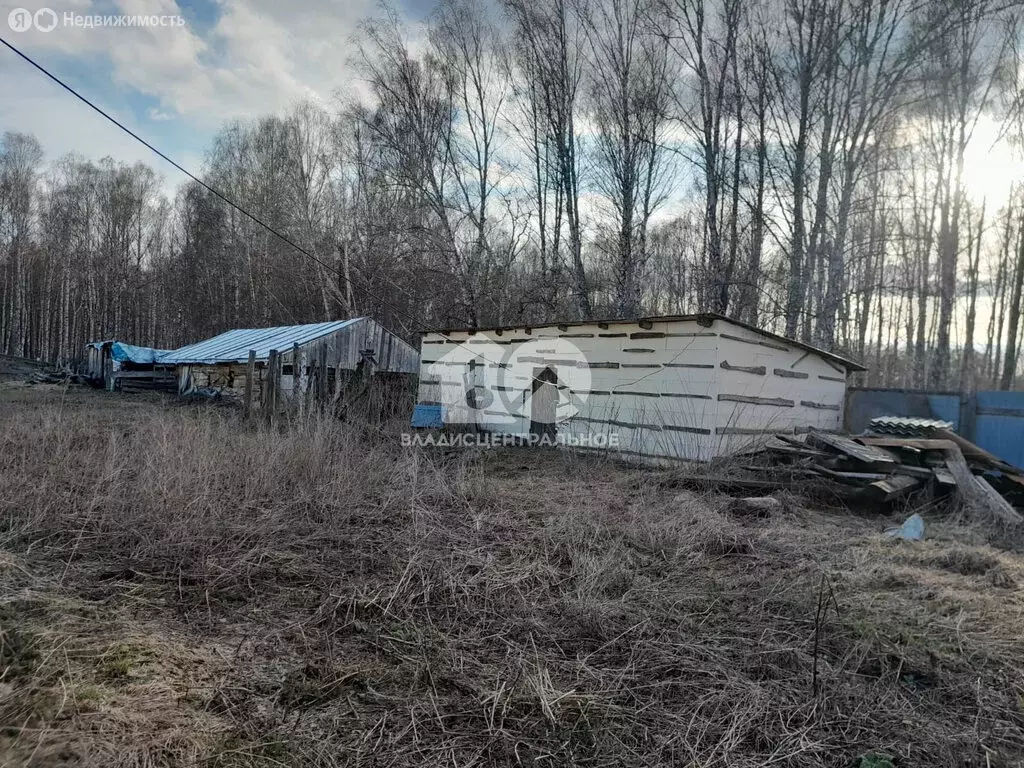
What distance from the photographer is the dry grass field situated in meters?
2.08

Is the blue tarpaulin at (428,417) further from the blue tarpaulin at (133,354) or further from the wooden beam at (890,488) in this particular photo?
the blue tarpaulin at (133,354)

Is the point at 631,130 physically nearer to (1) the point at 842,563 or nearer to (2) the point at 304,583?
(1) the point at 842,563

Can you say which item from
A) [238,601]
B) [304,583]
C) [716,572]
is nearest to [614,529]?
[716,572]

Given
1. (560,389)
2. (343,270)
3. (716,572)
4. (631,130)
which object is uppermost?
(631,130)

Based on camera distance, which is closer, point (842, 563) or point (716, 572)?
point (716, 572)

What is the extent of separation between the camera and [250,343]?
19.9m

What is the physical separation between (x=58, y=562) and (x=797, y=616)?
15.0ft

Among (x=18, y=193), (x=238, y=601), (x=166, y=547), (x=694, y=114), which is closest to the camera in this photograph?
(x=238, y=601)

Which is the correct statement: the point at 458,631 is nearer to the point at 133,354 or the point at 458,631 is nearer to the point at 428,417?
the point at 428,417

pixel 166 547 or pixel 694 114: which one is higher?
pixel 694 114

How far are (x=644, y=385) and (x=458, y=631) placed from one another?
765cm

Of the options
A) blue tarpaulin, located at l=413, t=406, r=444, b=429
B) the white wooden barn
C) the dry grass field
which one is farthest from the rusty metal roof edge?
the dry grass field

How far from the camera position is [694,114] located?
15.2 m

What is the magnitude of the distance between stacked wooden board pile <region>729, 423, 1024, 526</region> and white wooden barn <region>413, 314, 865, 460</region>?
119cm
